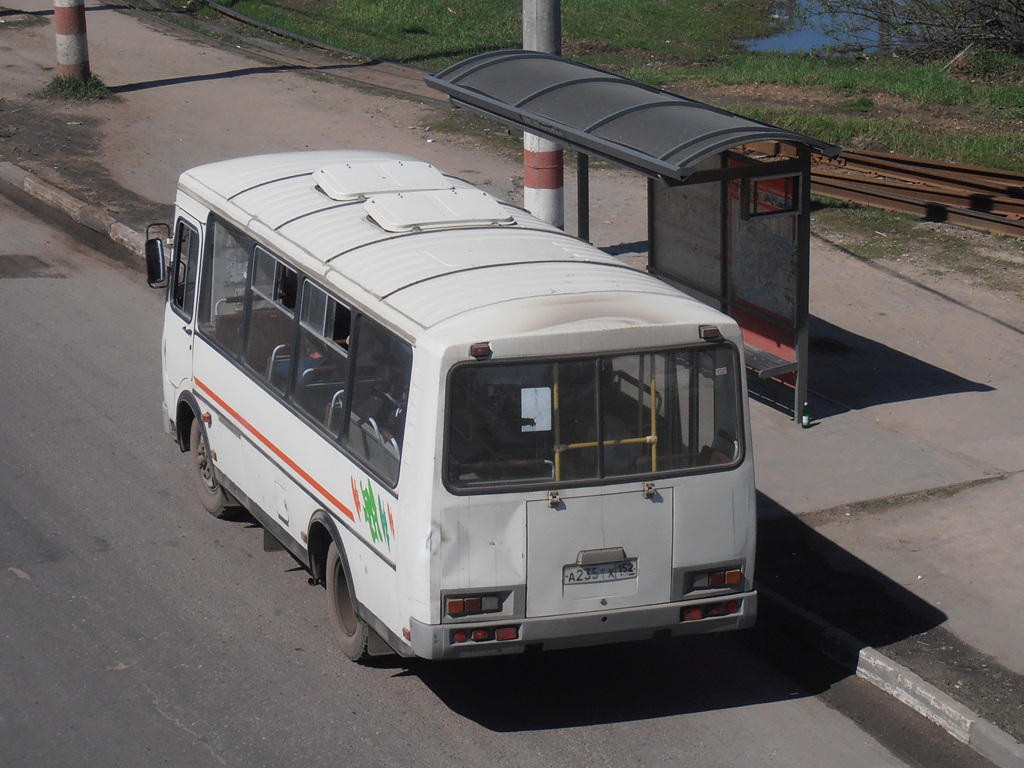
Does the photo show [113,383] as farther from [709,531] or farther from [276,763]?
[709,531]

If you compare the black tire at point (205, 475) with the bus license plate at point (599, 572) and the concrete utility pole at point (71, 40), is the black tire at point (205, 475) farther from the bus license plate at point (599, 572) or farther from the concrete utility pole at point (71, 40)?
the concrete utility pole at point (71, 40)

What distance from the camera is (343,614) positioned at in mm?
7473

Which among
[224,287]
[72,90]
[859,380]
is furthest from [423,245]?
[72,90]

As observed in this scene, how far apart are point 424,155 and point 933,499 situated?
10151 mm

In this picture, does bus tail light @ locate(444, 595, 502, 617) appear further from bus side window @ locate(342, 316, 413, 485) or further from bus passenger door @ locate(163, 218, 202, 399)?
bus passenger door @ locate(163, 218, 202, 399)

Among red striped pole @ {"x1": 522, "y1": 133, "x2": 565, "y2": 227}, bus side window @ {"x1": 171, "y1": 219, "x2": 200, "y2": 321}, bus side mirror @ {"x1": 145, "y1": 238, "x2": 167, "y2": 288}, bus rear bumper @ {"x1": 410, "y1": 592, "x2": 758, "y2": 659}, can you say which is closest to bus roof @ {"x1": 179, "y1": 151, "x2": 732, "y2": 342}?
bus side window @ {"x1": 171, "y1": 219, "x2": 200, "y2": 321}

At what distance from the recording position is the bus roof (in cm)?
639

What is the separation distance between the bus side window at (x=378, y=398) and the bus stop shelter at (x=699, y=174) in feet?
10.2

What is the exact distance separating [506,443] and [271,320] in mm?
2187

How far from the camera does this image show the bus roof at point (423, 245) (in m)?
6.39

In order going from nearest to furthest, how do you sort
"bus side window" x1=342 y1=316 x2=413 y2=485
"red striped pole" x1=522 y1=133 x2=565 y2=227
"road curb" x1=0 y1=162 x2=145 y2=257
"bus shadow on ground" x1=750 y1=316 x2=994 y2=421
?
1. "bus side window" x1=342 y1=316 x2=413 y2=485
2. "bus shadow on ground" x1=750 y1=316 x2=994 y2=421
3. "red striped pole" x1=522 y1=133 x2=565 y2=227
4. "road curb" x1=0 y1=162 x2=145 y2=257

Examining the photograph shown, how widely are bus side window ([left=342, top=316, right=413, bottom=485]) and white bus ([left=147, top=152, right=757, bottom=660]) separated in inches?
0.5

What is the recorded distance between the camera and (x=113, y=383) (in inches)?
443

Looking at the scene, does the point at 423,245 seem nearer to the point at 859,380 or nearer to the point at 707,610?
the point at 707,610
